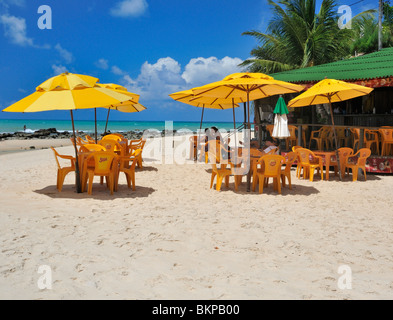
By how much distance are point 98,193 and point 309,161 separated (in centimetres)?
494

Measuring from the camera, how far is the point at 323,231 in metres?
4.78

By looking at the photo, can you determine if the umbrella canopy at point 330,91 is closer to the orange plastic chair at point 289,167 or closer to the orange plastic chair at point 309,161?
the orange plastic chair at point 309,161

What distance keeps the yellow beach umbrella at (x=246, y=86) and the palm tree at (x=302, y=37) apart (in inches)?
526

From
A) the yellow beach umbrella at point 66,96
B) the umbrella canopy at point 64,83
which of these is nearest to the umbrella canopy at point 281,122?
the yellow beach umbrella at point 66,96

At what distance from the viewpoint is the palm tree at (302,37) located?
816 inches

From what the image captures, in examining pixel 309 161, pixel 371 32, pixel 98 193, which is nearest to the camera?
pixel 98 193

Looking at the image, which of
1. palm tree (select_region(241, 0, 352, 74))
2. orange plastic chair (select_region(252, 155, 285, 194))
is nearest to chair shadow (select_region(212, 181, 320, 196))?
orange plastic chair (select_region(252, 155, 285, 194))

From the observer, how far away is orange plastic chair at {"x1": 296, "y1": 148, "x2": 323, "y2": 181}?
8.60m

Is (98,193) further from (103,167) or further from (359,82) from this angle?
(359,82)

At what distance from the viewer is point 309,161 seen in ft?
29.0

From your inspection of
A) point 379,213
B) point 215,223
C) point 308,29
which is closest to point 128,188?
point 215,223

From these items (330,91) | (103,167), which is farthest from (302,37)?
(103,167)

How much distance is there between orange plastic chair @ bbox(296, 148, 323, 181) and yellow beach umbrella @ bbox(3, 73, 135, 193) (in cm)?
450
